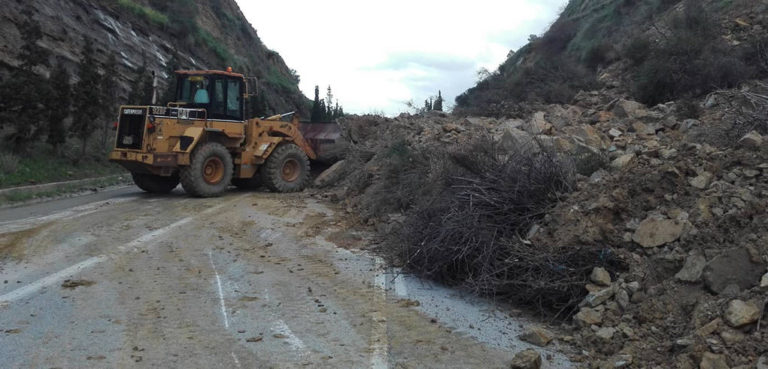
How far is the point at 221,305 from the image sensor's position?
5543 mm

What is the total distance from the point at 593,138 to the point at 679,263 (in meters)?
4.16

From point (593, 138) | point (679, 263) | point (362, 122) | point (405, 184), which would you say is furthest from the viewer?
point (362, 122)

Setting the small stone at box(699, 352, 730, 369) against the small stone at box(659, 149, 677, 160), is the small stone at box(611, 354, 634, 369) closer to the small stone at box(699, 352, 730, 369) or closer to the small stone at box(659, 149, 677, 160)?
the small stone at box(699, 352, 730, 369)

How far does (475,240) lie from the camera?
251 inches

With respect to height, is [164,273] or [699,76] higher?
[699,76]

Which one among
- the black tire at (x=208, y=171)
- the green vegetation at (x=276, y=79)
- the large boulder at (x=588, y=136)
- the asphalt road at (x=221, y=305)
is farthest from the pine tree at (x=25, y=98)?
the green vegetation at (x=276, y=79)

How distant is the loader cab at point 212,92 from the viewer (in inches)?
523

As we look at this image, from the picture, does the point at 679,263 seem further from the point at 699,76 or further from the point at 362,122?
the point at 362,122

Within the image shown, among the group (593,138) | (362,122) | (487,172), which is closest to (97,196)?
(362,122)

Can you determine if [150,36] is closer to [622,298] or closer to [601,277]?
[601,277]

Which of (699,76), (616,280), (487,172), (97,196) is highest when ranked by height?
(699,76)

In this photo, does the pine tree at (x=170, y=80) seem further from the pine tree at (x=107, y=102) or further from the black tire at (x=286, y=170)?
the black tire at (x=286, y=170)

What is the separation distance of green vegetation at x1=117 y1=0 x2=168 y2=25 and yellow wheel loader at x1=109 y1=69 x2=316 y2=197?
2268cm

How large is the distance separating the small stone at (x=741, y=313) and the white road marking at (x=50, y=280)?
591 cm
